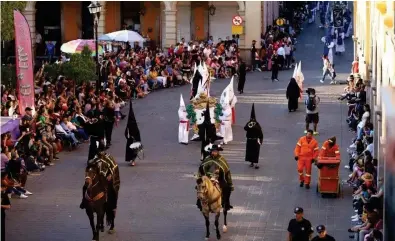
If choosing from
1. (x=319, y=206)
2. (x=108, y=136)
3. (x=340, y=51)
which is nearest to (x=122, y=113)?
(x=108, y=136)

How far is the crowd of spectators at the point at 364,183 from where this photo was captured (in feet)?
61.8

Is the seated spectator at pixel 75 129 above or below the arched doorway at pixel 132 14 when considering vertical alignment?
below

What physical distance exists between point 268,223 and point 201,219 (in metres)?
1.37

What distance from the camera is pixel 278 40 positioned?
53.4 m

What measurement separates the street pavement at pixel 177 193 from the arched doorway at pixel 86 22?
19.9 m

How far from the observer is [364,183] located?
833 inches

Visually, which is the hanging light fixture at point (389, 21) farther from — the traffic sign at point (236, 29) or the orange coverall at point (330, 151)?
the traffic sign at point (236, 29)

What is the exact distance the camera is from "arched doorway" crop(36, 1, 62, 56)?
2226 inches

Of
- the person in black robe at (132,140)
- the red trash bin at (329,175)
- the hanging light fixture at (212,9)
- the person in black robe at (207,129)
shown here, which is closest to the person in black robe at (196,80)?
the person in black robe at (207,129)

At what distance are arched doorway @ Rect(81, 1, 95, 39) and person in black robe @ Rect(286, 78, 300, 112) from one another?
21496 millimetres

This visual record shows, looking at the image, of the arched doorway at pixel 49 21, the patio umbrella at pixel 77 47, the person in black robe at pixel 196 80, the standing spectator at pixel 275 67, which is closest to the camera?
the person in black robe at pixel 196 80

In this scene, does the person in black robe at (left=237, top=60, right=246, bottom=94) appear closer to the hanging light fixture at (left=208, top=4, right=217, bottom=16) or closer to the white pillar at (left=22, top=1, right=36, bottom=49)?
the hanging light fixture at (left=208, top=4, right=217, bottom=16)

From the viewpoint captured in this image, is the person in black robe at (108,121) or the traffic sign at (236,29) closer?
the person in black robe at (108,121)

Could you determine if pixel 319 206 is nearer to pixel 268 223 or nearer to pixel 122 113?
pixel 268 223
